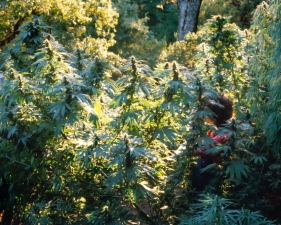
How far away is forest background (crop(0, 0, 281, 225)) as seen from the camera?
3.57 metres

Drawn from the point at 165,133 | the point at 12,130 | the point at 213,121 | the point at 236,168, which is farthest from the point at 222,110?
the point at 12,130

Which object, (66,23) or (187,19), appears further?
(187,19)

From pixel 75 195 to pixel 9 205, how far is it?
1.02 meters

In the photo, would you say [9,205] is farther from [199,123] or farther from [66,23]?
[66,23]

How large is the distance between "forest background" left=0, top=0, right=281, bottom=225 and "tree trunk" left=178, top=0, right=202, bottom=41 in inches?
275

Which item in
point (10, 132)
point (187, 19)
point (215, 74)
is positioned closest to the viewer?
point (10, 132)

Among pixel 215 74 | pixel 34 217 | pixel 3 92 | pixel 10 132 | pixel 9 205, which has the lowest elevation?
pixel 9 205

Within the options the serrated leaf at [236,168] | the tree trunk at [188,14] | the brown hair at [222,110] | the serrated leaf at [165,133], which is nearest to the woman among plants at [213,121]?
the brown hair at [222,110]

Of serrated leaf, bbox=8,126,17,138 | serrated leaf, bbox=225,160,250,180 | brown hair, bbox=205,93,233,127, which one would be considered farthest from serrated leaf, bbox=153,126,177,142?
serrated leaf, bbox=8,126,17,138

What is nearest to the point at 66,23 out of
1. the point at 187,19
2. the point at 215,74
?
the point at 187,19

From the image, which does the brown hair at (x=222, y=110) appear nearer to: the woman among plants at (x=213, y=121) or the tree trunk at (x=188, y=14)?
the woman among plants at (x=213, y=121)

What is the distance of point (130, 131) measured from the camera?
13.2 ft

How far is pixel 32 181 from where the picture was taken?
4.18 m

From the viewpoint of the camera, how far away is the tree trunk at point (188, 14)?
1160 cm
